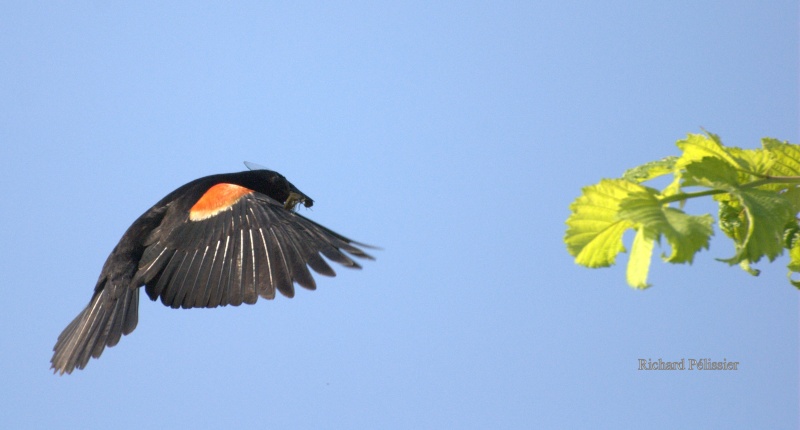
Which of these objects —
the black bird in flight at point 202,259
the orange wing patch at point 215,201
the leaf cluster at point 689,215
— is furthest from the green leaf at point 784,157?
the orange wing patch at point 215,201

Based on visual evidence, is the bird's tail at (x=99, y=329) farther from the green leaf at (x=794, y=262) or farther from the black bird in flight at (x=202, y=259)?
the green leaf at (x=794, y=262)

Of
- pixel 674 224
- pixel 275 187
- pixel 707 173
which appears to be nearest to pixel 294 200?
pixel 275 187

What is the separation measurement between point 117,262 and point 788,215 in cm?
530

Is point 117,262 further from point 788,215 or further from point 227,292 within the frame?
point 788,215

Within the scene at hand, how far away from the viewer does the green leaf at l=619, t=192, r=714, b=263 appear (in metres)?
1.46

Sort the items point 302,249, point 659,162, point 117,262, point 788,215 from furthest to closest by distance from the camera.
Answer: point 117,262
point 302,249
point 659,162
point 788,215

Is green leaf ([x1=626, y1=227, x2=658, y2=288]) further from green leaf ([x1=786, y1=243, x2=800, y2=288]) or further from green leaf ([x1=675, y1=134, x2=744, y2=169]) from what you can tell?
green leaf ([x1=786, y1=243, x2=800, y2=288])

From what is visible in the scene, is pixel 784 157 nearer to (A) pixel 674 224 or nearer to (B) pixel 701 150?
(B) pixel 701 150

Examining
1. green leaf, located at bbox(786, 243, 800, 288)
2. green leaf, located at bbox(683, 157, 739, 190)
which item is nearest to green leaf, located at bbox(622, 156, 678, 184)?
green leaf, located at bbox(683, 157, 739, 190)

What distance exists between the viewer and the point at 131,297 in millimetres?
5918

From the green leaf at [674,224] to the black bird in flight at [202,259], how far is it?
132 inches

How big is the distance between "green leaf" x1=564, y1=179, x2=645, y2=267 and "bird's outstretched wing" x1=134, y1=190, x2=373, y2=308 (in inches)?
127

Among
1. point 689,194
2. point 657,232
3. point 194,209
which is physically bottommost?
point 657,232

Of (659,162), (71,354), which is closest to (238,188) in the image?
(71,354)
